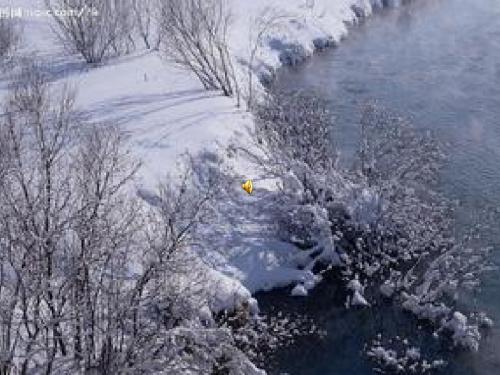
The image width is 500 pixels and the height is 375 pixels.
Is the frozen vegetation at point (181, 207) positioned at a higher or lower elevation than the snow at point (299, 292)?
higher

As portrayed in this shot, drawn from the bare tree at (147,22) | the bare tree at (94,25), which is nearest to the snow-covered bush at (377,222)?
the bare tree at (94,25)

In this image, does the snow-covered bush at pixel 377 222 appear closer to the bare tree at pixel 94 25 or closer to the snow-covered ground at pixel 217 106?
the snow-covered ground at pixel 217 106

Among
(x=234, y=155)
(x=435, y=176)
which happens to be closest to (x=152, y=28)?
(x=234, y=155)

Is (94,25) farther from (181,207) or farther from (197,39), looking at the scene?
(181,207)

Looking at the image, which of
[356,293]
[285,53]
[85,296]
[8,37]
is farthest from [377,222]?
[8,37]

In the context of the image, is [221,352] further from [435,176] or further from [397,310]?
[435,176]

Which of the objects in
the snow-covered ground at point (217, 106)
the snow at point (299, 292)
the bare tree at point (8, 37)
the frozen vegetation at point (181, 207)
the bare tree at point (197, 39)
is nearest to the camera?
the frozen vegetation at point (181, 207)
